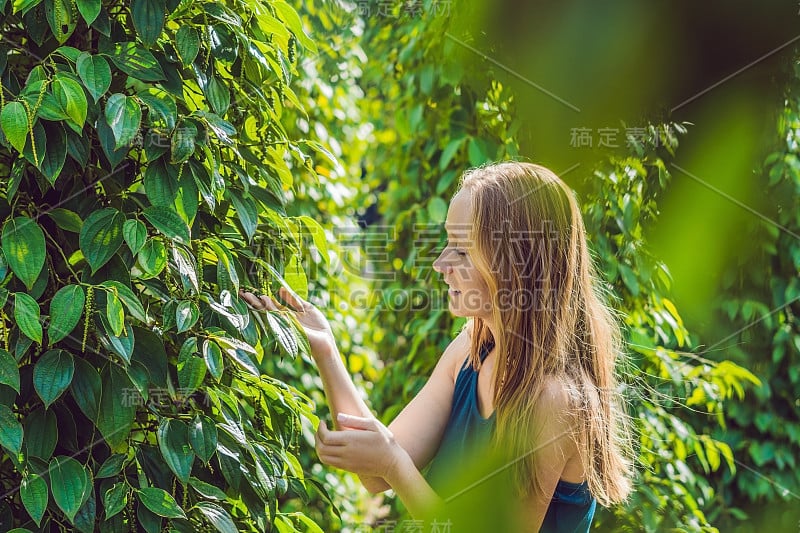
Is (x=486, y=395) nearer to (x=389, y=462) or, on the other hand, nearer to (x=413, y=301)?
(x=389, y=462)

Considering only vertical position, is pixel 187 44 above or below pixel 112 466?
above

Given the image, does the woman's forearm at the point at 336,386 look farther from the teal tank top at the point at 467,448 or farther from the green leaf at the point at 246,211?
the green leaf at the point at 246,211

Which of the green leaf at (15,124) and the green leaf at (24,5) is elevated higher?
the green leaf at (24,5)

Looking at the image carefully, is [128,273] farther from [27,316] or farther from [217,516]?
[217,516]

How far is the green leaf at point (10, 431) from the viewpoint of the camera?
752mm

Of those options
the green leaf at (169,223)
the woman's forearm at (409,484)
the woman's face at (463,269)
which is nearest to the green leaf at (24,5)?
A: the green leaf at (169,223)

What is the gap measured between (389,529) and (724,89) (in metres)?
2.24

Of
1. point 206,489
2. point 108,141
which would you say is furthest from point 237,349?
point 108,141

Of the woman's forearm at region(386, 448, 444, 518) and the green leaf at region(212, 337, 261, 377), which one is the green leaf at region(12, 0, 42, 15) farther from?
the woman's forearm at region(386, 448, 444, 518)

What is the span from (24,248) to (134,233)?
105 millimetres

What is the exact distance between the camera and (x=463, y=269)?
108 cm

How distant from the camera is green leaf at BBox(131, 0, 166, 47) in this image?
0.83 meters

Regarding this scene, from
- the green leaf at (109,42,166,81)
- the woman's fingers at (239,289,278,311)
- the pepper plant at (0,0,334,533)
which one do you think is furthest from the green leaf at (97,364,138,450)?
the green leaf at (109,42,166,81)

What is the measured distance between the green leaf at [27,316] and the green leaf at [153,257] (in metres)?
0.11
